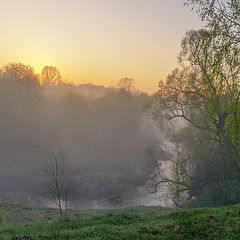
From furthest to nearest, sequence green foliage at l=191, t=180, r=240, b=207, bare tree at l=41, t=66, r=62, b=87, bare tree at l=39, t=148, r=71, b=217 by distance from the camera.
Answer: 1. bare tree at l=41, t=66, r=62, b=87
2. green foliage at l=191, t=180, r=240, b=207
3. bare tree at l=39, t=148, r=71, b=217

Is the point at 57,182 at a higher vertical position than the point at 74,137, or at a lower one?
lower

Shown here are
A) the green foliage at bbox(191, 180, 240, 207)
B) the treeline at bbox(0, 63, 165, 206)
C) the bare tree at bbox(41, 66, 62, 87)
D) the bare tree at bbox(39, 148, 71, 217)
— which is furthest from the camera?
the bare tree at bbox(41, 66, 62, 87)

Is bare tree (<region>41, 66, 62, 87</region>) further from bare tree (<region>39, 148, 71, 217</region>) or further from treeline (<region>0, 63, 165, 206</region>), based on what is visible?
bare tree (<region>39, 148, 71, 217</region>)

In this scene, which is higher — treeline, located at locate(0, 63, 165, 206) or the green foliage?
treeline, located at locate(0, 63, 165, 206)

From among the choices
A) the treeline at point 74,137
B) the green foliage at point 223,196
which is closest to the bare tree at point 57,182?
the treeline at point 74,137

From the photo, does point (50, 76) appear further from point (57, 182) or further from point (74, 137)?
point (57, 182)

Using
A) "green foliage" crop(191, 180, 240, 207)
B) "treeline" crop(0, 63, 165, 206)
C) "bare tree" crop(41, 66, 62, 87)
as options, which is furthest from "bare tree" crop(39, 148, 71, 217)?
"bare tree" crop(41, 66, 62, 87)

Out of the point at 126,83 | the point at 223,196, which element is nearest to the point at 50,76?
the point at 126,83

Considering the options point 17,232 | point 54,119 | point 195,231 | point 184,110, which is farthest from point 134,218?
point 54,119

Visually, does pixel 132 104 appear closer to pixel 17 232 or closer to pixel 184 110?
pixel 184 110

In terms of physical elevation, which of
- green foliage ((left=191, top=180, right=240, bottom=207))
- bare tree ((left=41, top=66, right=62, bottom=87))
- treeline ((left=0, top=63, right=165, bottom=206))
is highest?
bare tree ((left=41, top=66, right=62, bottom=87))

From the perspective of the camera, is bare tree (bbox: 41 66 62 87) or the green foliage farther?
bare tree (bbox: 41 66 62 87)

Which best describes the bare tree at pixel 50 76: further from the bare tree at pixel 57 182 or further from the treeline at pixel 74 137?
the bare tree at pixel 57 182

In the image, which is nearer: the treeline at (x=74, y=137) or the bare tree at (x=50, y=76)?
the treeline at (x=74, y=137)
